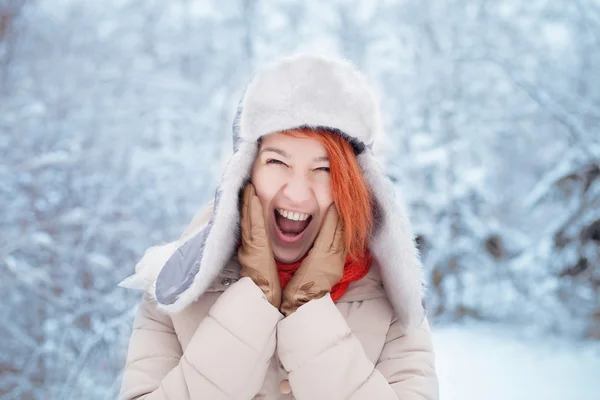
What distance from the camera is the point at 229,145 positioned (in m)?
2.98

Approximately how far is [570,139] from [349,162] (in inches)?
132

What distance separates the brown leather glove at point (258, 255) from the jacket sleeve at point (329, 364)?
8cm

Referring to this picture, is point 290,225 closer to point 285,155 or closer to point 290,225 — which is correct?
point 290,225

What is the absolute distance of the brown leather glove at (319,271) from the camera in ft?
2.93

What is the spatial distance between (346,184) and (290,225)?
172 mm

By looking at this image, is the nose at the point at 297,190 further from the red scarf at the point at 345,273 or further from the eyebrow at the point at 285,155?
the red scarf at the point at 345,273

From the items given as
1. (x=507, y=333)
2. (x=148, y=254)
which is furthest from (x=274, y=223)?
(x=507, y=333)

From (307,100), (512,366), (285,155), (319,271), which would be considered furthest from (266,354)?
(512,366)

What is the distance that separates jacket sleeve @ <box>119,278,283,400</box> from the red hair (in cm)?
25

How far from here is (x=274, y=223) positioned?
99 centimetres

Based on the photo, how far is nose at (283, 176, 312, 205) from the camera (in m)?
0.94

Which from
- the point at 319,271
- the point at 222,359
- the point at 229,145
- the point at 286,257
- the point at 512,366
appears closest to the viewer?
the point at 222,359

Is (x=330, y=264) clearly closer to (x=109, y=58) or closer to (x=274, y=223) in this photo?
(x=274, y=223)

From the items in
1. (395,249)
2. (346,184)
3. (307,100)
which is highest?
(307,100)
